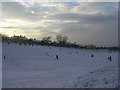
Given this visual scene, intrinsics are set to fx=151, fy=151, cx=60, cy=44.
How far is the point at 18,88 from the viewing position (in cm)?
1381

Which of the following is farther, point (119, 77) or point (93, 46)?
point (93, 46)

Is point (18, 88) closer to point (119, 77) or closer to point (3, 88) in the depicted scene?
point (3, 88)

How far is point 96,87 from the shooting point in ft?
34.7

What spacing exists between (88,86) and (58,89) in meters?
2.93

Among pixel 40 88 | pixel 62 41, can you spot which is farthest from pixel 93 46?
pixel 40 88

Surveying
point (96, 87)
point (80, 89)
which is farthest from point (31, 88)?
point (96, 87)

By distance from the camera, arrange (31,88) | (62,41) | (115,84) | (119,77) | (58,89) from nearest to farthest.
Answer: (115,84), (119,77), (58,89), (31,88), (62,41)

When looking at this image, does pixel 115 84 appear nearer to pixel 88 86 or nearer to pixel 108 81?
pixel 108 81

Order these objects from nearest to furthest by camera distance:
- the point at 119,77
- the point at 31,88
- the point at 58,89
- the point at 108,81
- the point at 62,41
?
the point at 108,81 → the point at 119,77 → the point at 58,89 → the point at 31,88 → the point at 62,41

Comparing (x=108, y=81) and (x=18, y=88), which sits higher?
(x=108, y=81)

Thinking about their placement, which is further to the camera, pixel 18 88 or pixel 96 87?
pixel 18 88

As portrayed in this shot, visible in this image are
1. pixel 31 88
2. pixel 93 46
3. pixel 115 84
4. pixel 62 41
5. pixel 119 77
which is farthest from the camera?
pixel 62 41

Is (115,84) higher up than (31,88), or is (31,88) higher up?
(115,84)

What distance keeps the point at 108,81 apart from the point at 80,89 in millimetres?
2172
